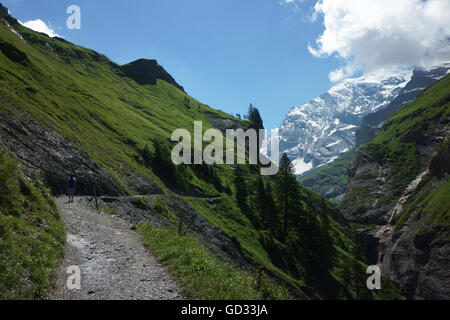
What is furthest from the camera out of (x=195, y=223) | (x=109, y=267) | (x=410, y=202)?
(x=410, y=202)

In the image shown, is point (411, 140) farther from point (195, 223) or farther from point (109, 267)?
point (109, 267)

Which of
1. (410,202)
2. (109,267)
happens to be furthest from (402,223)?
(109,267)

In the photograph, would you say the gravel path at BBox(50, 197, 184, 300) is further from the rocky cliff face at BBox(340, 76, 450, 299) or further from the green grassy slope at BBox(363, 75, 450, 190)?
the green grassy slope at BBox(363, 75, 450, 190)

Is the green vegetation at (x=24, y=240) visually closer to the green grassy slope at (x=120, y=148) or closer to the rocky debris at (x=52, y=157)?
the rocky debris at (x=52, y=157)

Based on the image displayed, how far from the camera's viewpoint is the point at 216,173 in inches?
3684

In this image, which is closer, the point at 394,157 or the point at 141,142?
the point at 141,142

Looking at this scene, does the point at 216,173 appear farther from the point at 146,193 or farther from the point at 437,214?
the point at 437,214

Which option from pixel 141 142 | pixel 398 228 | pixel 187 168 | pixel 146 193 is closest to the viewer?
pixel 146 193

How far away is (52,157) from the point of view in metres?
33.5

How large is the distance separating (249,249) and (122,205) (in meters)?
33.4

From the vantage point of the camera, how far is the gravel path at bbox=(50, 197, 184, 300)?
33.1ft

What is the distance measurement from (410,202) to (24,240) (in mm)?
157761

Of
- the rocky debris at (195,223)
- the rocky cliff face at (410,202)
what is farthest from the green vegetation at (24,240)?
the rocky cliff face at (410,202)

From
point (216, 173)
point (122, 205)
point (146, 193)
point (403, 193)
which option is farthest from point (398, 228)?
point (122, 205)
